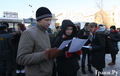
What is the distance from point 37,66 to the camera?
1362mm

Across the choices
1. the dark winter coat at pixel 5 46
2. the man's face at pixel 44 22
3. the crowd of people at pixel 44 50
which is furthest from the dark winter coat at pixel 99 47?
the dark winter coat at pixel 5 46

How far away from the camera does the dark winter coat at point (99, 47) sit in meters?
2.65

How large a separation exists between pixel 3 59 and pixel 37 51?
2.66 m

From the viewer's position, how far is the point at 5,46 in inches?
130

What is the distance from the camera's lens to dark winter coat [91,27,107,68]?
2654 millimetres

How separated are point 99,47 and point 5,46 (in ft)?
10.8

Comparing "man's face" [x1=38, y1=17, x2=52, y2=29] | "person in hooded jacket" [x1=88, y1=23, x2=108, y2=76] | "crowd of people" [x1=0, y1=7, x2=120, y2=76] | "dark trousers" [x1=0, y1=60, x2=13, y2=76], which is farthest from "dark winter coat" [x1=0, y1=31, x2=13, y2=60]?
"person in hooded jacket" [x1=88, y1=23, x2=108, y2=76]

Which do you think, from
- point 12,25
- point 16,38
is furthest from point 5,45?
point 12,25

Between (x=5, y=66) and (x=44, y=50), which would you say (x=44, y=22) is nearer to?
(x=44, y=50)

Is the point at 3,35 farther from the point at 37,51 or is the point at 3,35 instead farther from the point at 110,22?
the point at 110,22

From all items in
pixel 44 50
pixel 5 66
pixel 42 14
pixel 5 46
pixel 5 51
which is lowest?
pixel 5 66

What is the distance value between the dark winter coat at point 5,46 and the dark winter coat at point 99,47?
301cm

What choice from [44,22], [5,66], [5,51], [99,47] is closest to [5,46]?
[5,51]

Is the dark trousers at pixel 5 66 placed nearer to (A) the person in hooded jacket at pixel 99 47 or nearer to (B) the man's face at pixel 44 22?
(B) the man's face at pixel 44 22
